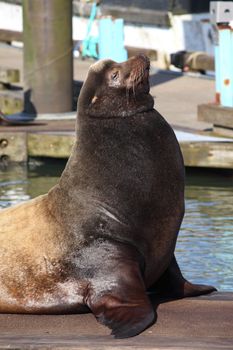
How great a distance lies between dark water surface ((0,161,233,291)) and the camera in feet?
24.0

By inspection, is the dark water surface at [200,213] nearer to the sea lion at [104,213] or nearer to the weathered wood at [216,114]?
the weathered wood at [216,114]

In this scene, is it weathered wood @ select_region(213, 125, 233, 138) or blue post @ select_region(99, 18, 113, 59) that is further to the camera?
blue post @ select_region(99, 18, 113, 59)

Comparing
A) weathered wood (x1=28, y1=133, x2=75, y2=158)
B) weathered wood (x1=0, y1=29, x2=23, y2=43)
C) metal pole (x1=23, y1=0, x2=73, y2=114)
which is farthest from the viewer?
weathered wood (x1=0, y1=29, x2=23, y2=43)

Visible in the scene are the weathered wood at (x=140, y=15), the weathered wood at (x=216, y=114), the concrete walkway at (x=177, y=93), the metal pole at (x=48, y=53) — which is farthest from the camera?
the weathered wood at (x=140, y=15)

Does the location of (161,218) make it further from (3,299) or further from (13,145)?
(13,145)

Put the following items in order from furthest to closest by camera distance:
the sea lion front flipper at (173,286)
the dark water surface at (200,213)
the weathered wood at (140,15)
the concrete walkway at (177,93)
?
1. the weathered wood at (140,15)
2. the concrete walkway at (177,93)
3. the dark water surface at (200,213)
4. the sea lion front flipper at (173,286)

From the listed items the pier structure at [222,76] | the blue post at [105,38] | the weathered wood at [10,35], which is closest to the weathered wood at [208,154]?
the pier structure at [222,76]

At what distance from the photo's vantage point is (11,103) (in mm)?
14484

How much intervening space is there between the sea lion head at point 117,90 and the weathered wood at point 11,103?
8.89 metres

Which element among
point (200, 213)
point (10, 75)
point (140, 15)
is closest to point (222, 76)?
point (200, 213)

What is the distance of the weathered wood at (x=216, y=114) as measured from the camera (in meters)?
11.5

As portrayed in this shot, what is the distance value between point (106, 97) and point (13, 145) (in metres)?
6.28

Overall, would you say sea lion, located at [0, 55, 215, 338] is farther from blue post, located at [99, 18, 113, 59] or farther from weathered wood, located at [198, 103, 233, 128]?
blue post, located at [99, 18, 113, 59]

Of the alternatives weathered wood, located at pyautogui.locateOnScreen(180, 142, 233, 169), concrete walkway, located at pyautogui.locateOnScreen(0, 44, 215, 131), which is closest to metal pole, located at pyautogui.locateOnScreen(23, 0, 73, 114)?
concrete walkway, located at pyautogui.locateOnScreen(0, 44, 215, 131)
